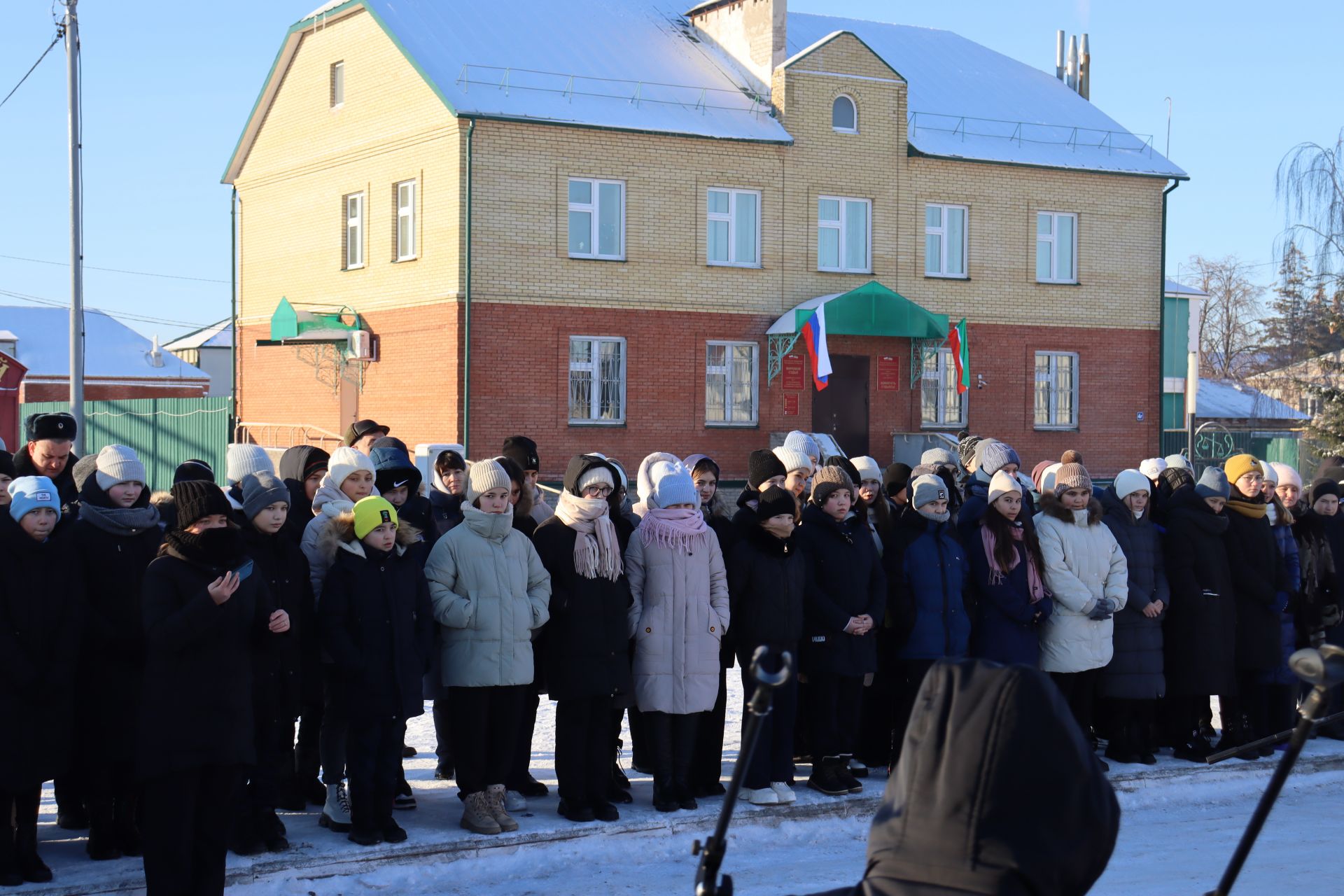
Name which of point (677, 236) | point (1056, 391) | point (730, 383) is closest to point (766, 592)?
point (677, 236)

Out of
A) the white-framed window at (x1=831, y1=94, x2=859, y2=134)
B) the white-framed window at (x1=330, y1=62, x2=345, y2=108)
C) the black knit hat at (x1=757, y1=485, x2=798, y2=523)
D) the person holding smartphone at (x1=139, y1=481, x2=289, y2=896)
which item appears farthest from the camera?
the white-framed window at (x1=330, y1=62, x2=345, y2=108)

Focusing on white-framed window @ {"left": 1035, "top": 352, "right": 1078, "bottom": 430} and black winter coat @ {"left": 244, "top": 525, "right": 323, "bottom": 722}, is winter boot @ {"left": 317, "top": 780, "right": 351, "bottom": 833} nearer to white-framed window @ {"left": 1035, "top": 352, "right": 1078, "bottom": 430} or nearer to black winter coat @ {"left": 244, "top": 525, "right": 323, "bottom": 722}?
black winter coat @ {"left": 244, "top": 525, "right": 323, "bottom": 722}

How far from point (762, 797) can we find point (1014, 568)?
2.15m

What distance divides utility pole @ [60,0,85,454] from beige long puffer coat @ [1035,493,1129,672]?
13294mm

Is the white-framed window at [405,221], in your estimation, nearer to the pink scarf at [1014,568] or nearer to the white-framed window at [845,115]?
the white-framed window at [845,115]

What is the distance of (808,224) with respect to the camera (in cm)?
2731

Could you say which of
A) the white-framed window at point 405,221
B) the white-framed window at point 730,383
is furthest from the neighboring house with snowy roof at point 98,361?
the white-framed window at point 730,383

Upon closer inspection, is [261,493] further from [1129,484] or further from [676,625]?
[1129,484]

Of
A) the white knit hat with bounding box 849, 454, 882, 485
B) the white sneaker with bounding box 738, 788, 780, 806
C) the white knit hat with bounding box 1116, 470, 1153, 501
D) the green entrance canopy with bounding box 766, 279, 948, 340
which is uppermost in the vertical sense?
the green entrance canopy with bounding box 766, 279, 948, 340

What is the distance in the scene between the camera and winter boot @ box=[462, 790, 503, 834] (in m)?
7.32

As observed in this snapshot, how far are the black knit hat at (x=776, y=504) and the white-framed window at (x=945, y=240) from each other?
21122 mm

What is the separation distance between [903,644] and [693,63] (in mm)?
21081

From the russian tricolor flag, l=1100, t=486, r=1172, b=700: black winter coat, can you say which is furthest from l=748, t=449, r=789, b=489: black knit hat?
the russian tricolor flag

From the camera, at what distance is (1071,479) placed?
912cm
